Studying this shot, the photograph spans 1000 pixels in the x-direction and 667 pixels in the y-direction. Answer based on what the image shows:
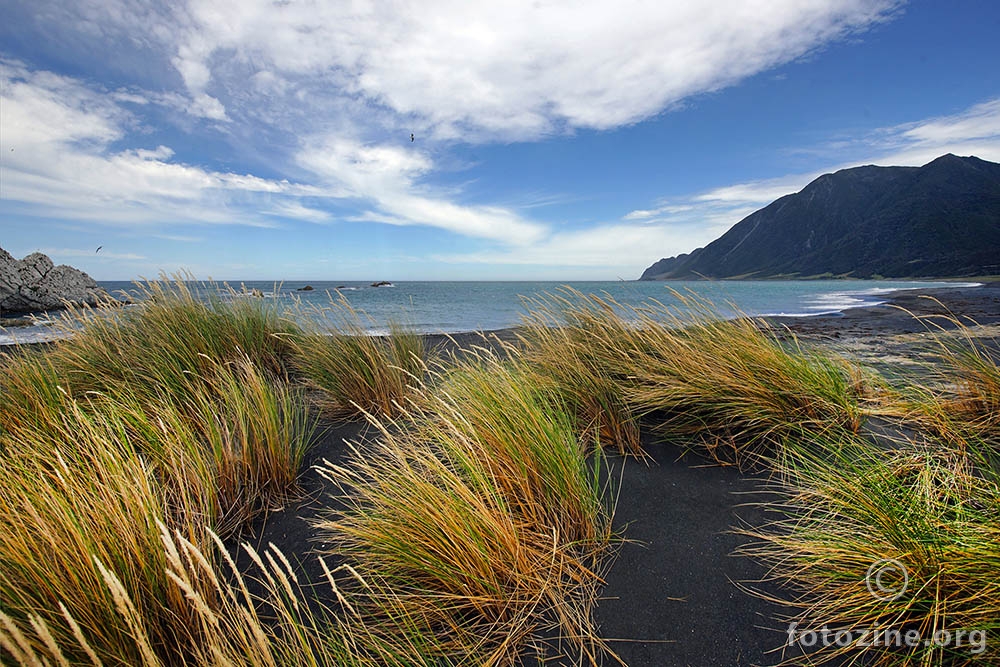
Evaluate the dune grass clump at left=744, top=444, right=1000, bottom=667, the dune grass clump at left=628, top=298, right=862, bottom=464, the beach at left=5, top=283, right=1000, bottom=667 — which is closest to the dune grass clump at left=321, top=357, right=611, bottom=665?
the beach at left=5, top=283, right=1000, bottom=667

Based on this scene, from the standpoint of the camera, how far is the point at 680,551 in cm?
216

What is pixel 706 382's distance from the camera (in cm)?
305

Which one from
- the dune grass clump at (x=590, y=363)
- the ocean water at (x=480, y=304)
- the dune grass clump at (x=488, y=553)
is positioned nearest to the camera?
the dune grass clump at (x=488, y=553)

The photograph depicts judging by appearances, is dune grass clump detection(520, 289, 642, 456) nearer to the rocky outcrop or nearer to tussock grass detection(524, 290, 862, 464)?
tussock grass detection(524, 290, 862, 464)

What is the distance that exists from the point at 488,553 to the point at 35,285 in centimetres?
2820

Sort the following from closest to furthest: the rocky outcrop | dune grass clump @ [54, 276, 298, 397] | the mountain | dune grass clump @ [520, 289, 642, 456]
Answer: dune grass clump @ [520, 289, 642, 456] → dune grass clump @ [54, 276, 298, 397] → the rocky outcrop → the mountain

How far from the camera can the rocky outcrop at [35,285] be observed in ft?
61.1

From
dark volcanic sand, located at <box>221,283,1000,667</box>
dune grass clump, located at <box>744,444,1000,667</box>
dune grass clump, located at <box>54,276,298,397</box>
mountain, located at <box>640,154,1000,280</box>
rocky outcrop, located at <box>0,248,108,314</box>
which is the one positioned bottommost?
dark volcanic sand, located at <box>221,283,1000,667</box>

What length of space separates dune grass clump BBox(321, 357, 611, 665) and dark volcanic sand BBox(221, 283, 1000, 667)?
15 centimetres

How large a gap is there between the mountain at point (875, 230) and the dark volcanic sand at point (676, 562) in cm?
7992

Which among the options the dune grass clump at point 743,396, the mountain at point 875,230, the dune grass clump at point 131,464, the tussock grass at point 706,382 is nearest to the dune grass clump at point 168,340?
the dune grass clump at point 131,464

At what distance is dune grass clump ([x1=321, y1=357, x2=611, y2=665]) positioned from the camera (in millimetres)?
1674

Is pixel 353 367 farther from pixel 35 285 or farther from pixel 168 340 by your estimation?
pixel 35 285

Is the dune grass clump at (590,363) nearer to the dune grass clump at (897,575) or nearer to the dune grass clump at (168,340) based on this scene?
the dune grass clump at (897,575)
